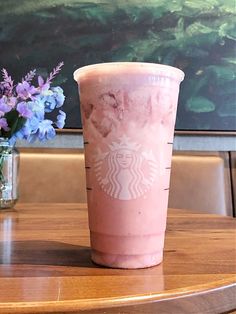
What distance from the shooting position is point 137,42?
1801 millimetres

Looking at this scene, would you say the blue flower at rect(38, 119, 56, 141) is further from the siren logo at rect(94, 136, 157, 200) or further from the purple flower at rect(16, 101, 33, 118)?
the siren logo at rect(94, 136, 157, 200)

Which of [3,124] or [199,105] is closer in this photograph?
[3,124]

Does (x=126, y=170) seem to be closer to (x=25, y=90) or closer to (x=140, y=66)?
(x=140, y=66)

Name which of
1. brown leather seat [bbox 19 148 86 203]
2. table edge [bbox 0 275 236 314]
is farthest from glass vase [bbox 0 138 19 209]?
table edge [bbox 0 275 236 314]

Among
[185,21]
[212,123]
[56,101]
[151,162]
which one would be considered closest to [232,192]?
[212,123]

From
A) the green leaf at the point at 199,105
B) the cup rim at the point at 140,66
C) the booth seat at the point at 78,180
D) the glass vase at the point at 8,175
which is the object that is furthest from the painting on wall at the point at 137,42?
the cup rim at the point at 140,66

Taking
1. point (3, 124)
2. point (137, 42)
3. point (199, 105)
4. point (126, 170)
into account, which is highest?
point (137, 42)

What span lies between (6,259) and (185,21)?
1544 millimetres

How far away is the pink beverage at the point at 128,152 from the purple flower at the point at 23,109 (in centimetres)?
39

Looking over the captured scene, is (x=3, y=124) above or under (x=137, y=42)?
under

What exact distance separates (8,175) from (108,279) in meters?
0.77

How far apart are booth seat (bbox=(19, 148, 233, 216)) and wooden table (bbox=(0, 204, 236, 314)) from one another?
0.97 meters

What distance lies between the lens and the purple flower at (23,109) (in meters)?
0.82

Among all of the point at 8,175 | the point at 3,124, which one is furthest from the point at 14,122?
the point at 8,175
